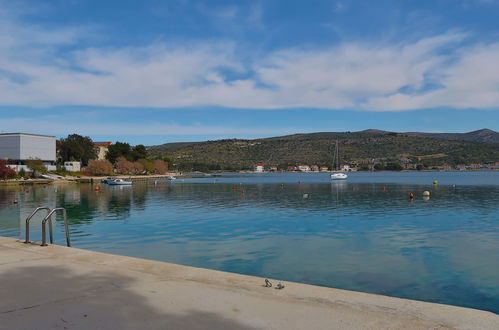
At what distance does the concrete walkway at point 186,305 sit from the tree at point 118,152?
5716 inches

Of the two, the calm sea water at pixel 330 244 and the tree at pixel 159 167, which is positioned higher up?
the tree at pixel 159 167

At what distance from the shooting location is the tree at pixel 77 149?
130m

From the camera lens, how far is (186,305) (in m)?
7.04

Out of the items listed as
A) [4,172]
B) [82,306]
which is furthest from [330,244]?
[4,172]

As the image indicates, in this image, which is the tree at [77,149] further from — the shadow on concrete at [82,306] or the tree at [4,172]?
the shadow on concrete at [82,306]

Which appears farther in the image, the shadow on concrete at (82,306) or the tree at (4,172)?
the tree at (4,172)

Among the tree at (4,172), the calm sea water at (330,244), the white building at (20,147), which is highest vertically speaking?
the white building at (20,147)

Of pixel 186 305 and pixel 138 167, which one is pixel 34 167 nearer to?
pixel 138 167

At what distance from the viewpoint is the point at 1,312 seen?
21.8 ft

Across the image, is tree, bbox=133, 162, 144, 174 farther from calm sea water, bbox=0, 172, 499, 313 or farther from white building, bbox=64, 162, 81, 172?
calm sea water, bbox=0, 172, 499, 313

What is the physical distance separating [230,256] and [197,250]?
6.79ft

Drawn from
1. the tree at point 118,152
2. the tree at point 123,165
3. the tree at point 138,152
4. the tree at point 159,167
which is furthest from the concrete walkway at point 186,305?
the tree at point 159,167

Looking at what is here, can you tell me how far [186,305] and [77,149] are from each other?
441ft

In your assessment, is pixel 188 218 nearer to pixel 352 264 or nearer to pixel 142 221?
pixel 142 221
